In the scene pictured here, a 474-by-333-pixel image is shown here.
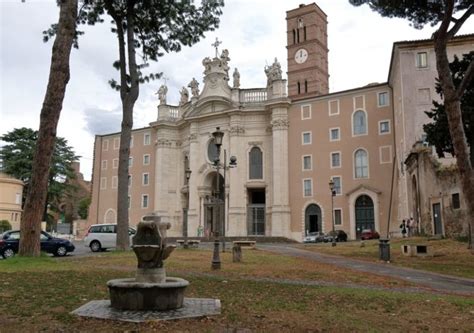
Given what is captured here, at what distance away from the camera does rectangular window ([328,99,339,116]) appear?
151 ft

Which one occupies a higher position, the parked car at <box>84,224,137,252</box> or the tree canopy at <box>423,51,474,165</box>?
the tree canopy at <box>423,51,474,165</box>

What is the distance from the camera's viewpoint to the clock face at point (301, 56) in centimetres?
6956

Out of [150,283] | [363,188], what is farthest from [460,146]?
[363,188]

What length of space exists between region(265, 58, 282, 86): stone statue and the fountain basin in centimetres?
4472

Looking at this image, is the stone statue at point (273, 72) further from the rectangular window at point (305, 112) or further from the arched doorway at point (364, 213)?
the arched doorway at point (364, 213)

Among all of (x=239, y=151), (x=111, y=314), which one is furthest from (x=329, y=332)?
(x=239, y=151)

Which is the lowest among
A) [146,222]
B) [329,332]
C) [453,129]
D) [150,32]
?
[329,332]

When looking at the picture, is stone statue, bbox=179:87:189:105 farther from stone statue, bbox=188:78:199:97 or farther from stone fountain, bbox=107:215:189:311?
stone fountain, bbox=107:215:189:311

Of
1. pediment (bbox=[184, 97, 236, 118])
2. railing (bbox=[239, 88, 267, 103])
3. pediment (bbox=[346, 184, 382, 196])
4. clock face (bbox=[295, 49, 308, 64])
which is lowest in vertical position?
pediment (bbox=[346, 184, 382, 196])

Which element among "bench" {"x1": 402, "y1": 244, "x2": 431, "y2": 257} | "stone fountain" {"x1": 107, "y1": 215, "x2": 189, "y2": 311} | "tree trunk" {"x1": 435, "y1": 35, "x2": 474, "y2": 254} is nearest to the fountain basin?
"stone fountain" {"x1": 107, "y1": 215, "x2": 189, "y2": 311}

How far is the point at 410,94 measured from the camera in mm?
35875

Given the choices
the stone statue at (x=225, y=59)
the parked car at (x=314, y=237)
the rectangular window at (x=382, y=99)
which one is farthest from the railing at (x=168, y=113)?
the rectangular window at (x=382, y=99)

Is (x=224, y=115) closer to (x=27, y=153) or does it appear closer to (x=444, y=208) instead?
(x=27, y=153)

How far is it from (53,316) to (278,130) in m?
42.8
